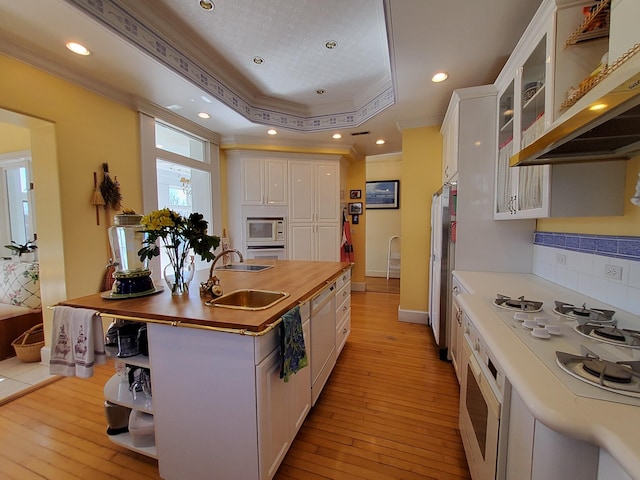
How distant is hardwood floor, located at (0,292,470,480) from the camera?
1.46 m

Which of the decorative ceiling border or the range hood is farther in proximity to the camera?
the decorative ceiling border

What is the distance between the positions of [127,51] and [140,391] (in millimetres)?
2380

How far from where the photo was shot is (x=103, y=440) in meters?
1.67

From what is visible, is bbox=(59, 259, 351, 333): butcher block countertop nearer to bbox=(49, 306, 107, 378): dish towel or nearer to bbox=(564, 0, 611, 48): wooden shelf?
bbox=(49, 306, 107, 378): dish towel

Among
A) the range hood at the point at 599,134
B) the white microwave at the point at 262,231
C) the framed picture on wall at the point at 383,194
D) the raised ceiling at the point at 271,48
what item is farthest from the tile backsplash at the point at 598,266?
the framed picture on wall at the point at 383,194

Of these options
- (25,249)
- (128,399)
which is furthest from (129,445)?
(25,249)

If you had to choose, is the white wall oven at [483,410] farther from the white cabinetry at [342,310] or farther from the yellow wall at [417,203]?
the yellow wall at [417,203]

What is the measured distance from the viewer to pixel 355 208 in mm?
5223

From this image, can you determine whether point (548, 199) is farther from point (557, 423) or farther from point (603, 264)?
point (557, 423)

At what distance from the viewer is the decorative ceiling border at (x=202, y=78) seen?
70.4 inches

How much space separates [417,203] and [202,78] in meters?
2.77

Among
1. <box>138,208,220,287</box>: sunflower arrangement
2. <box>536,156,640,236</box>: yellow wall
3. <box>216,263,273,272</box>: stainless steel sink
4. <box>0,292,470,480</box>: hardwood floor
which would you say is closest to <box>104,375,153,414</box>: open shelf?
<box>0,292,470,480</box>: hardwood floor

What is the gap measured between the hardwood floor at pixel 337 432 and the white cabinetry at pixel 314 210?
2.25m

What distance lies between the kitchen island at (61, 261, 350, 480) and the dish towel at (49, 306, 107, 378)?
0.06m
